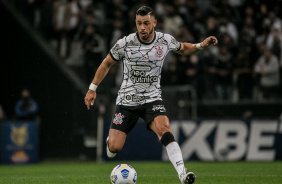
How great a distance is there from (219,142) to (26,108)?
5.83 m

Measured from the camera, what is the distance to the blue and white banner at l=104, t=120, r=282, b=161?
1586 cm

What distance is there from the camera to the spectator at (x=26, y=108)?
17952 mm

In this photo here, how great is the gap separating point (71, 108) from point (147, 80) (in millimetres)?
9385

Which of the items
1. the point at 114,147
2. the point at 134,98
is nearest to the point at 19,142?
the point at 114,147

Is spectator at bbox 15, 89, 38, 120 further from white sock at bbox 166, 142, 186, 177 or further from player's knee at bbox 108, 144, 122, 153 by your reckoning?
white sock at bbox 166, 142, 186, 177

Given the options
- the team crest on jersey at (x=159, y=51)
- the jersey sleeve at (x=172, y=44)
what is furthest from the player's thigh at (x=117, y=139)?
Result: the jersey sleeve at (x=172, y=44)

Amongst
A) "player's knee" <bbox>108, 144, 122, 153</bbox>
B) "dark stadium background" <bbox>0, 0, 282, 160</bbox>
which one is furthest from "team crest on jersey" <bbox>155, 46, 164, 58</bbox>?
"dark stadium background" <bbox>0, 0, 282, 160</bbox>

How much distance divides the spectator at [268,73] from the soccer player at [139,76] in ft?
23.1

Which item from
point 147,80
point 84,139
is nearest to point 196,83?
point 84,139

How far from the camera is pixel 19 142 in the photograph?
1769 cm

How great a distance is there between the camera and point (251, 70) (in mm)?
16422

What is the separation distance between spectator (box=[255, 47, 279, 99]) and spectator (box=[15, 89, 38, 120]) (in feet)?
21.6

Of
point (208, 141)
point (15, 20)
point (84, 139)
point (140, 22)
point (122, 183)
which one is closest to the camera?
point (122, 183)

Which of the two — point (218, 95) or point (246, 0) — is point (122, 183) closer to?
point (218, 95)
